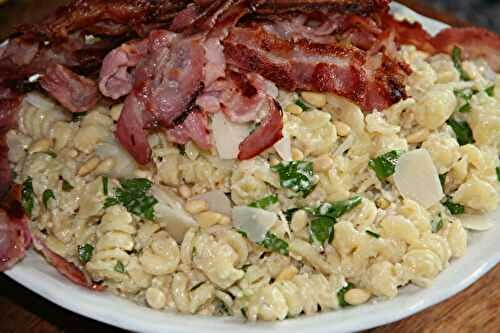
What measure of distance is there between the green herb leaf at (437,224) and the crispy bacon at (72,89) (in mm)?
1260

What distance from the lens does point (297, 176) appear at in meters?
2.67

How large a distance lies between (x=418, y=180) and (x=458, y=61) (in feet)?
2.58

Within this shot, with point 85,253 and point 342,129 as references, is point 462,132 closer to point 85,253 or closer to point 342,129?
point 342,129

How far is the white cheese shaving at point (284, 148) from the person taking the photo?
2.70m

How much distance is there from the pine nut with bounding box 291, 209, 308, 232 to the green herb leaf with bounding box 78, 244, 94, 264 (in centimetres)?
69

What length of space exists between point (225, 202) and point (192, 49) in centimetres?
53

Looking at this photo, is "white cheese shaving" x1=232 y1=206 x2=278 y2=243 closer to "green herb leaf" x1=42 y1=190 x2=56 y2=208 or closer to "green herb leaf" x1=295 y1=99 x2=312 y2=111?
"green herb leaf" x1=295 y1=99 x2=312 y2=111

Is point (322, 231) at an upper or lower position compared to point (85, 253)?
upper

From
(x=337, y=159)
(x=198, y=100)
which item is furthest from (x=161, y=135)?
(x=337, y=159)

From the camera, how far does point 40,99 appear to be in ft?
10.0

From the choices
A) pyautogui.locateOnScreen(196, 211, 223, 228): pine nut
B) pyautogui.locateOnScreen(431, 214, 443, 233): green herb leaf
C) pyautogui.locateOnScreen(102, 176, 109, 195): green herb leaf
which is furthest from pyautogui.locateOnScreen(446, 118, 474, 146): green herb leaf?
pyautogui.locateOnScreen(102, 176, 109, 195): green herb leaf

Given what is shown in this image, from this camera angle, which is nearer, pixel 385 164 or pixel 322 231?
pixel 322 231

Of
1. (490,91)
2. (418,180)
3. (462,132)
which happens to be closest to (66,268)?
(418,180)

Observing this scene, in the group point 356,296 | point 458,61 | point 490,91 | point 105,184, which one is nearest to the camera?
point 356,296
